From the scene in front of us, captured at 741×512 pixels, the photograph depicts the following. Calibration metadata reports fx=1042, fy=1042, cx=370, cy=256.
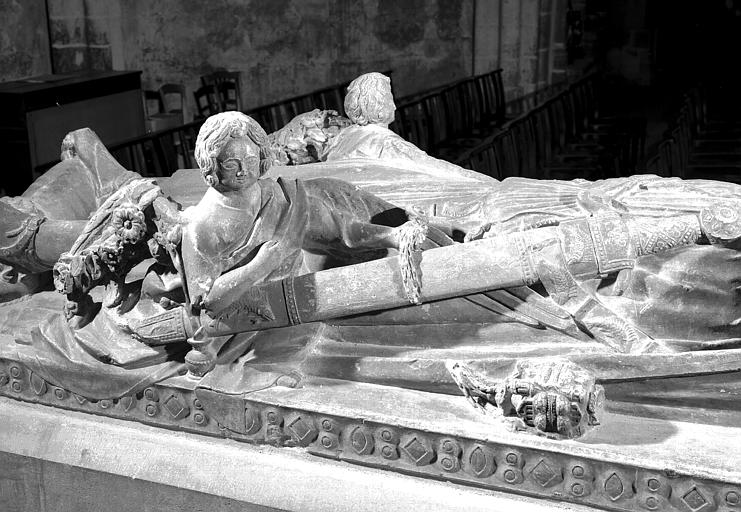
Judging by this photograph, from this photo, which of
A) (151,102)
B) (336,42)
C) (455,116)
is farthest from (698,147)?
(151,102)

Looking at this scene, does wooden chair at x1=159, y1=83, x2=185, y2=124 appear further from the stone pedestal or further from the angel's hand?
the angel's hand

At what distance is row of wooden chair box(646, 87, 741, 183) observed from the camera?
661 centimetres

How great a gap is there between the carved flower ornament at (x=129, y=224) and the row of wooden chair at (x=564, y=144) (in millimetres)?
3019

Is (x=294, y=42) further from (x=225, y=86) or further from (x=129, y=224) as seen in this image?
(x=129, y=224)

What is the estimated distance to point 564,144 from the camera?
8.74m

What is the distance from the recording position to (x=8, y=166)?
8062mm

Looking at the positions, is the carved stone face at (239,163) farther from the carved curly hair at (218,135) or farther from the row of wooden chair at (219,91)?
the row of wooden chair at (219,91)

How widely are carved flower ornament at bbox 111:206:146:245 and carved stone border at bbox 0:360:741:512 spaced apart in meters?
0.51

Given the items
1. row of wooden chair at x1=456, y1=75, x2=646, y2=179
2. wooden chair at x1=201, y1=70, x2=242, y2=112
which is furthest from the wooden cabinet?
row of wooden chair at x1=456, y1=75, x2=646, y2=179

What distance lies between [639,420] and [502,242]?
677 mm

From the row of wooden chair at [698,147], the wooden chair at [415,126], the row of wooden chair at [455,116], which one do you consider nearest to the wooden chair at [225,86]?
the row of wooden chair at [455,116]

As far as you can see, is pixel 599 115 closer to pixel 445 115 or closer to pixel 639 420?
pixel 445 115

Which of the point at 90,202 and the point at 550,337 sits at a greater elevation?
the point at 90,202

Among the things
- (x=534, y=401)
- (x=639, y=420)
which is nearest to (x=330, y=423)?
(x=534, y=401)
